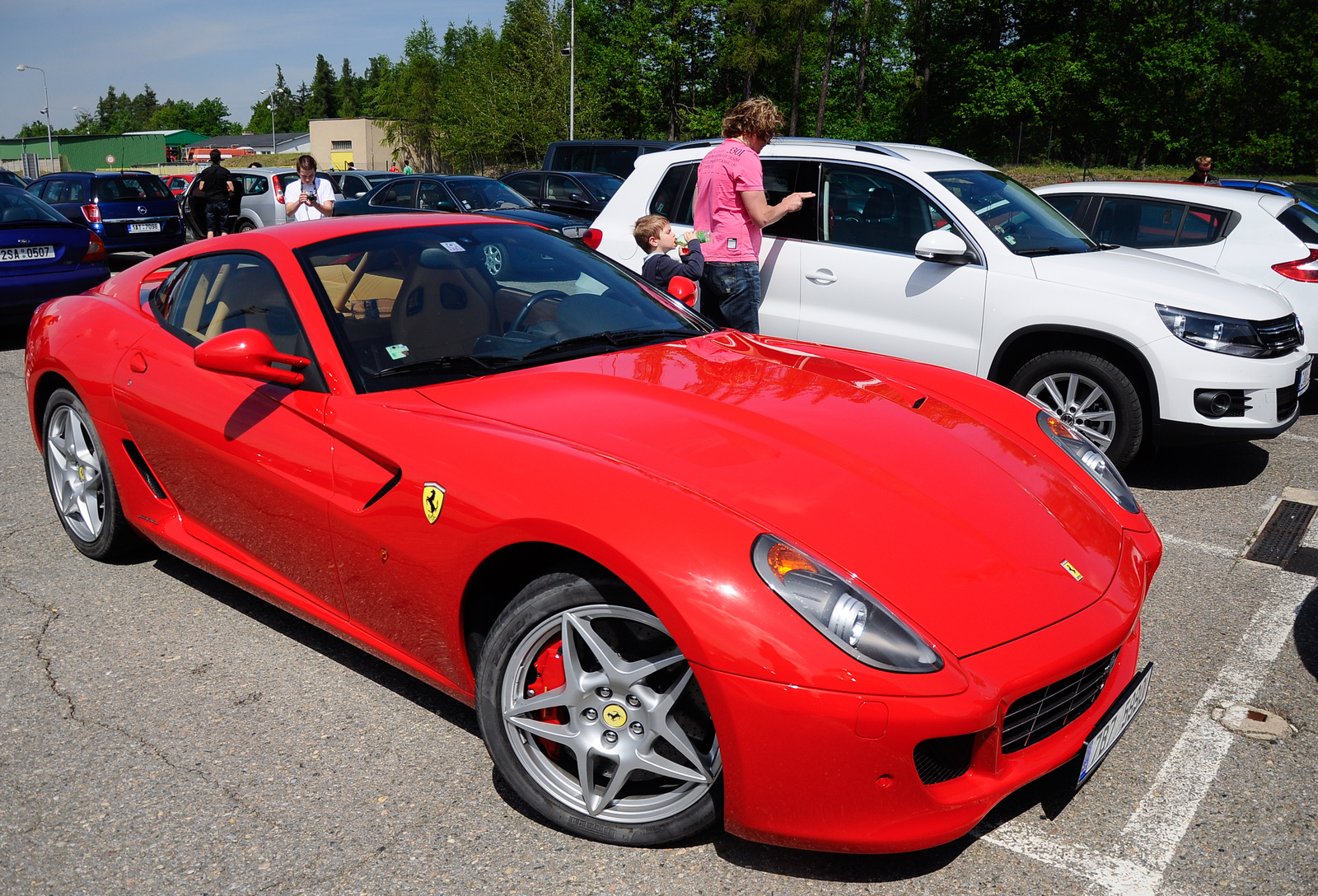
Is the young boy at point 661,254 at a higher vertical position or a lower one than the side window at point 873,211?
lower

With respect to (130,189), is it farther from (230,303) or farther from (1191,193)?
(1191,193)

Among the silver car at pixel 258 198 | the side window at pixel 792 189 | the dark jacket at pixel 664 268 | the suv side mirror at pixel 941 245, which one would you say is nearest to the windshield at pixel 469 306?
the dark jacket at pixel 664 268

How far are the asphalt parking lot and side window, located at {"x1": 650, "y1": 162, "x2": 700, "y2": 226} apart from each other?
388 cm

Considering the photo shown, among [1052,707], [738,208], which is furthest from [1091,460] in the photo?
[738,208]

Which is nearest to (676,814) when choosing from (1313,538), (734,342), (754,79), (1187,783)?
(1187,783)

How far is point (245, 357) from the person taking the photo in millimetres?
2865

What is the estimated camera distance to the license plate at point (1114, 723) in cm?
226

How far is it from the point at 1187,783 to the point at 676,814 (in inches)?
57.0

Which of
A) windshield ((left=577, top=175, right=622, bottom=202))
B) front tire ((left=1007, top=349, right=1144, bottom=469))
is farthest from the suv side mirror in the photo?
windshield ((left=577, top=175, right=622, bottom=202))

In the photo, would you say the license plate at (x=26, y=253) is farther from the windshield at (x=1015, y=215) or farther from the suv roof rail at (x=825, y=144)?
the windshield at (x=1015, y=215)

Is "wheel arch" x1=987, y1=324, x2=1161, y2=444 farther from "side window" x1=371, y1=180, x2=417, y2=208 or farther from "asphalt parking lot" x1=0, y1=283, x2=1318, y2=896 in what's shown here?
"side window" x1=371, y1=180, x2=417, y2=208

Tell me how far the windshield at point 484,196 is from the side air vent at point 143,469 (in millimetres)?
11265

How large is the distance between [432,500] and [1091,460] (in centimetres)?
203

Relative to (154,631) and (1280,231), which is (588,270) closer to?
(154,631)
